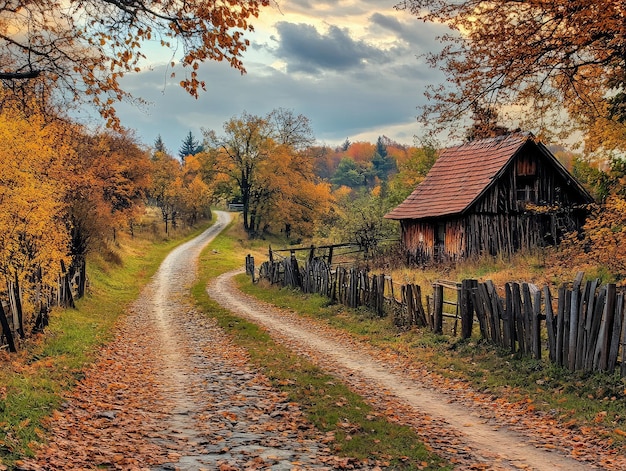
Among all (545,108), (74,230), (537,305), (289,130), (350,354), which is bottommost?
(350,354)

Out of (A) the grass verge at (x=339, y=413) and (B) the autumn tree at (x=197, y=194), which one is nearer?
(A) the grass verge at (x=339, y=413)

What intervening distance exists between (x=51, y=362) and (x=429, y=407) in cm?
769

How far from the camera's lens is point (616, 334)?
779cm

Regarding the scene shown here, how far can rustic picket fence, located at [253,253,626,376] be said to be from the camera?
791 cm

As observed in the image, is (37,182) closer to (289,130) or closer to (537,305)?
(537,305)

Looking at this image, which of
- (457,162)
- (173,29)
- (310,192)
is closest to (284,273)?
(457,162)

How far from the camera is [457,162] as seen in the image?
28312 mm

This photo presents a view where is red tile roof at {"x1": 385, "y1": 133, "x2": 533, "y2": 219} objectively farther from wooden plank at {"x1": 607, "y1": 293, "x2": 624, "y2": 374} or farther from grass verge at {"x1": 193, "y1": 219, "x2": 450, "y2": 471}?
wooden plank at {"x1": 607, "y1": 293, "x2": 624, "y2": 374}

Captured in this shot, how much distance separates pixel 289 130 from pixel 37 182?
48.5 m

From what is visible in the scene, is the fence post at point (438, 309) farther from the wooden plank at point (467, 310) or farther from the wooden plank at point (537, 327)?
the wooden plank at point (537, 327)

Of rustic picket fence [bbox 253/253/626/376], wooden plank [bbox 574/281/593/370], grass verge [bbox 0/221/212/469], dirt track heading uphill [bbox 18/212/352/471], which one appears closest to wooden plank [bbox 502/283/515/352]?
rustic picket fence [bbox 253/253/626/376]

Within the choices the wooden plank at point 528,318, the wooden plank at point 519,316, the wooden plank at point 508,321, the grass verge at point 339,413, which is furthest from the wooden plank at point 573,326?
the grass verge at point 339,413

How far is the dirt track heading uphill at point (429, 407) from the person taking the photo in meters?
Answer: 6.07

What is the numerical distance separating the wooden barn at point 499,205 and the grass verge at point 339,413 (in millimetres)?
13928
